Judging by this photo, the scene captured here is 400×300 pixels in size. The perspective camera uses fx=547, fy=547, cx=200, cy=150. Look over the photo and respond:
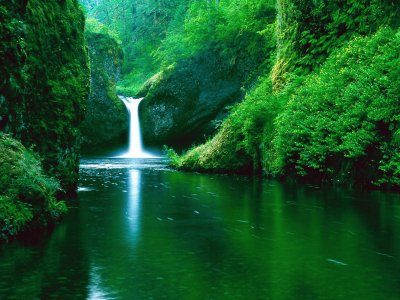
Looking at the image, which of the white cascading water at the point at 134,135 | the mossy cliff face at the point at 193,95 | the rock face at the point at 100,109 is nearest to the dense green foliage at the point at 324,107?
the mossy cliff face at the point at 193,95

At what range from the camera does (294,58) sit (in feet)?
70.2

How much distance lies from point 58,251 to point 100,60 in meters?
35.9

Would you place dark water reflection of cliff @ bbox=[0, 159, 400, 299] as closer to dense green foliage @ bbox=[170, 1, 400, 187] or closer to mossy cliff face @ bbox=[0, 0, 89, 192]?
mossy cliff face @ bbox=[0, 0, 89, 192]

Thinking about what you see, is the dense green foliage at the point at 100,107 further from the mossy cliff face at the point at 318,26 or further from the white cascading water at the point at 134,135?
the mossy cliff face at the point at 318,26

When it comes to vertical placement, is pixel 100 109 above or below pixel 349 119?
above

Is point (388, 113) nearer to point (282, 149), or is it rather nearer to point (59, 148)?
point (282, 149)

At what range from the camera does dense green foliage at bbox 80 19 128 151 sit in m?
40.1

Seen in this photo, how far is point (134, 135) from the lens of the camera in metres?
40.8

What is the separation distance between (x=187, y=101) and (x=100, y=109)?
6.58 m

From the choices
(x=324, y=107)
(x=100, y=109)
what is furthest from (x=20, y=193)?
(x=100, y=109)

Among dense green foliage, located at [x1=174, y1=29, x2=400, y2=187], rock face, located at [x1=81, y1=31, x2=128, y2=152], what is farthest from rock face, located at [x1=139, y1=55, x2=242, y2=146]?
dense green foliage, located at [x1=174, y1=29, x2=400, y2=187]

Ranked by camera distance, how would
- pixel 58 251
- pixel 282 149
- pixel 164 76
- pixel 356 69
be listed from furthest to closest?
1. pixel 164 76
2. pixel 282 149
3. pixel 356 69
4. pixel 58 251

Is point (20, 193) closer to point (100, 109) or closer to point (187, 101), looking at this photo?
point (187, 101)

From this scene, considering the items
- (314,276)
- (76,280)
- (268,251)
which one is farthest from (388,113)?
(76,280)
